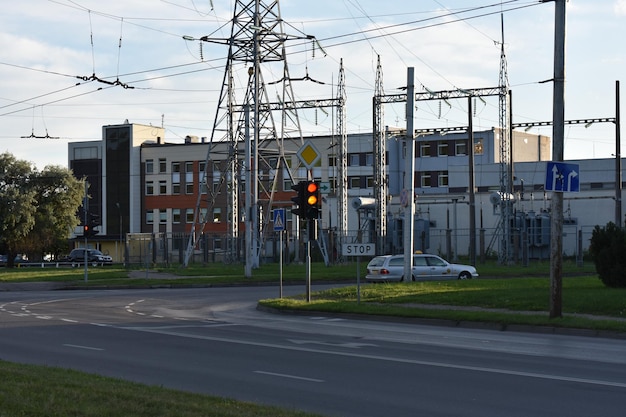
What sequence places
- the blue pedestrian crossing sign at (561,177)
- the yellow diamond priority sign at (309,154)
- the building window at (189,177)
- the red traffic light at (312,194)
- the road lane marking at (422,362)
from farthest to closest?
the building window at (189,177) < the red traffic light at (312,194) < the yellow diamond priority sign at (309,154) < the blue pedestrian crossing sign at (561,177) < the road lane marking at (422,362)

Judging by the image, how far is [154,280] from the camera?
46.6 meters

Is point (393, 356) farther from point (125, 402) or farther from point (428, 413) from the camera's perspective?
point (125, 402)

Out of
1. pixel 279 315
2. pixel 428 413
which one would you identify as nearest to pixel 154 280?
pixel 279 315

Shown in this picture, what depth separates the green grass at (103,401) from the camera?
8.85 metres

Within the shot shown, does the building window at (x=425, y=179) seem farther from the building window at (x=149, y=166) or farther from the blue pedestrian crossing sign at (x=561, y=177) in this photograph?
the blue pedestrian crossing sign at (x=561, y=177)

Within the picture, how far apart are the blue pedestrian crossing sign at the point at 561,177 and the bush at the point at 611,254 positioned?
26.0 feet

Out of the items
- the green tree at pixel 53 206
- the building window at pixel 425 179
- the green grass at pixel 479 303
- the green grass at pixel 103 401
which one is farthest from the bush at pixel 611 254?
the building window at pixel 425 179

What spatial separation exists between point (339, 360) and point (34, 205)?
63258mm

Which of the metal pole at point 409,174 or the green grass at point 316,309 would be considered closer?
the green grass at point 316,309

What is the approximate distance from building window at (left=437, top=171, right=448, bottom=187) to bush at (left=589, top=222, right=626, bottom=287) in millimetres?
67674

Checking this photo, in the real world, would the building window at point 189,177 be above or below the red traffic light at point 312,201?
above

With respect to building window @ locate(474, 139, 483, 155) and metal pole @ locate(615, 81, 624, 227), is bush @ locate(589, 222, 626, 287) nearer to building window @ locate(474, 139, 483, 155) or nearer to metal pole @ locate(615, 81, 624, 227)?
metal pole @ locate(615, 81, 624, 227)

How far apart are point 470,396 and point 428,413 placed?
143cm

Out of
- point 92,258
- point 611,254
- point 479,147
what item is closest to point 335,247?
point 92,258
